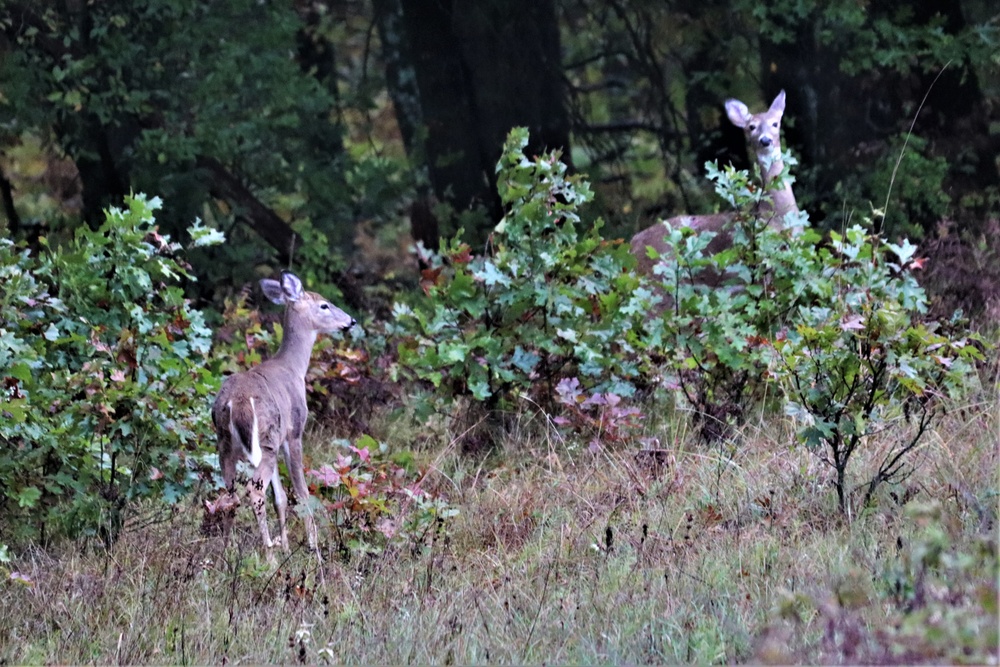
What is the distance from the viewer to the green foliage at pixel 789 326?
5.83 m

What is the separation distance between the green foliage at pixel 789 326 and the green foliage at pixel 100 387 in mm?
2396

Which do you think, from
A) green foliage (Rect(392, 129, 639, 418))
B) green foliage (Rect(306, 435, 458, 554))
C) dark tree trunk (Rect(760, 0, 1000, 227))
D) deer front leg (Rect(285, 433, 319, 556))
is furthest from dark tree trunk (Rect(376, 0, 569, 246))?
green foliage (Rect(306, 435, 458, 554))

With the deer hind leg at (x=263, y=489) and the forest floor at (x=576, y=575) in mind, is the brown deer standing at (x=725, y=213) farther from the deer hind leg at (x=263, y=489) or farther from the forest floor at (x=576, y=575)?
the deer hind leg at (x=263, y=489)

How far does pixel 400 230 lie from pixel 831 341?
11475mm

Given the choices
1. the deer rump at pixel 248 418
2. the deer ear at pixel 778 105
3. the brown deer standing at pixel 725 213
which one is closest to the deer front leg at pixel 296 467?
the deer rump at pixel 248 418

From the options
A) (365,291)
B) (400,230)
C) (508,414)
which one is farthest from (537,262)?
(400,230)

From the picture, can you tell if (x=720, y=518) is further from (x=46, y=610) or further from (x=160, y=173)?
(x=160, y=173)

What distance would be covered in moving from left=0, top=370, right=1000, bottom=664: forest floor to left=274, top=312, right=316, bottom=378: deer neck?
4.16ft

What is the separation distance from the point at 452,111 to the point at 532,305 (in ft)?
20.2

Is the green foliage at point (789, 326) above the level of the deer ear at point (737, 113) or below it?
below

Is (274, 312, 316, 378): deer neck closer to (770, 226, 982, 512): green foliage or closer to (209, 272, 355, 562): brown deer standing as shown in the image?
(209, 272, 355, 562): brown deer standing

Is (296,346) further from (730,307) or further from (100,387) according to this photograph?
(730,307)

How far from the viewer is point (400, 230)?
16.9m

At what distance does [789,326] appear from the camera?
25.2 ft
